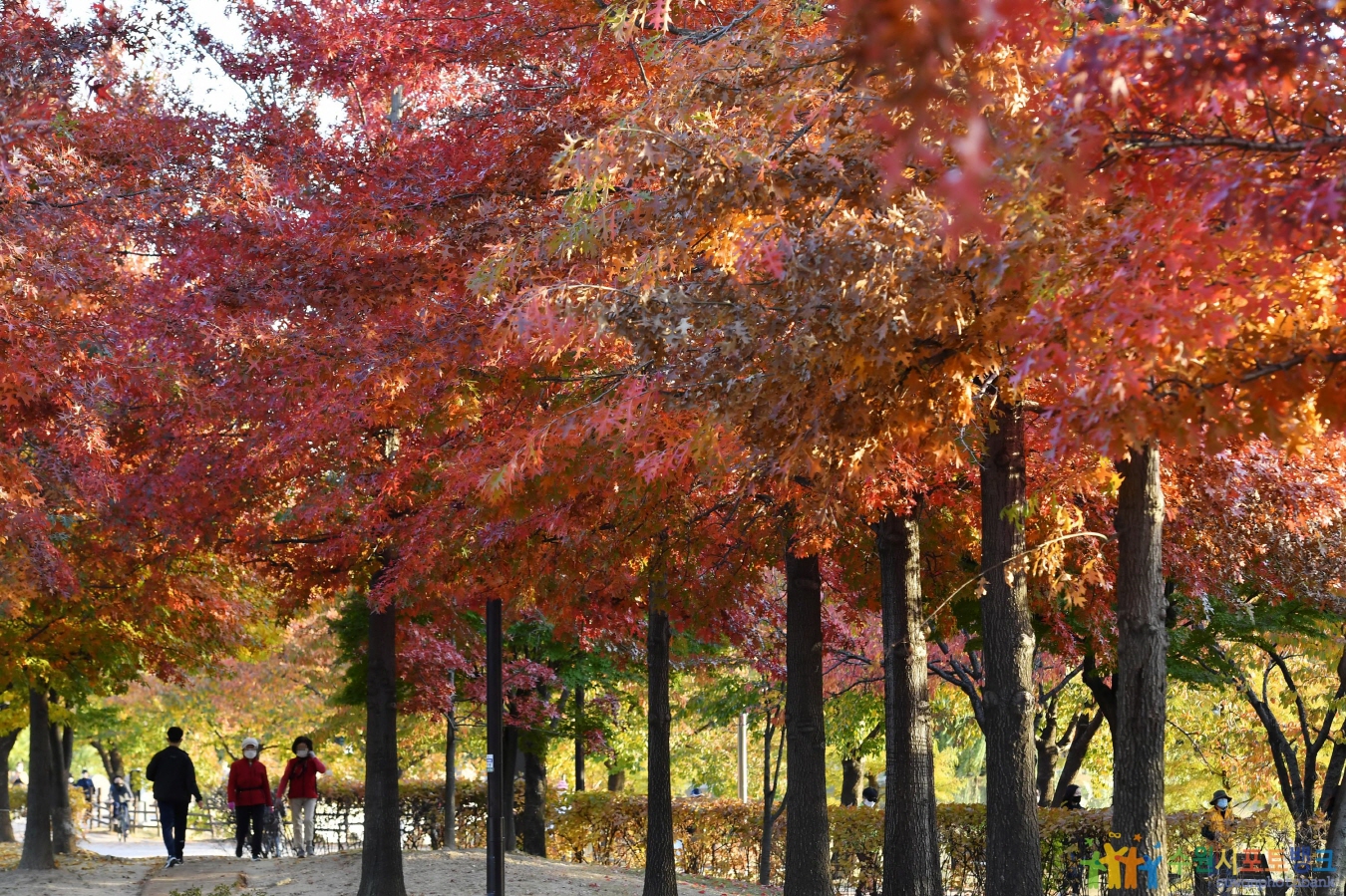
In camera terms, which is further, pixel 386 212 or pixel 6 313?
pixel 386 212

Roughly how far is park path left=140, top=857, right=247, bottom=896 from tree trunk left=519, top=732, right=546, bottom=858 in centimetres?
626

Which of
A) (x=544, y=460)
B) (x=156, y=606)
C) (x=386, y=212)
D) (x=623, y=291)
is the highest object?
(x=386, y=212)

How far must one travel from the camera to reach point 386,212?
11.5m

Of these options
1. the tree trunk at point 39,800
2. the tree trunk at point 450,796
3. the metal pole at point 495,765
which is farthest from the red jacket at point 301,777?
the metal pole at point 495,765

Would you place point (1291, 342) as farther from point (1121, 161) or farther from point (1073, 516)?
point (1073, 516)

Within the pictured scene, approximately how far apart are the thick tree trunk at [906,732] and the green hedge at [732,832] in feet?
18.0

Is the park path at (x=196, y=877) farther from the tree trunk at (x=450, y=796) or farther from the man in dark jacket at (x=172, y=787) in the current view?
the tree trunk at (x=450, y=796)

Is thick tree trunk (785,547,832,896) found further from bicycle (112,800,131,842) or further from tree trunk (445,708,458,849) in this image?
bicycle (112,800,131,842)

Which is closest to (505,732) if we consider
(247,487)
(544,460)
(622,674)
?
(622,674)

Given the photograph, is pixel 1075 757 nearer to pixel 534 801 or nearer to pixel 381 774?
pixel 534 801

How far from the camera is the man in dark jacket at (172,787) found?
1688 centimetres

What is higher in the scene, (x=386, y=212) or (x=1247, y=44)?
(x=386, y=212)

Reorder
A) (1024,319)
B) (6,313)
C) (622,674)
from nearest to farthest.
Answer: (1024,319) < (6,313) < (622,674)

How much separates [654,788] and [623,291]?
9022 millimetres
